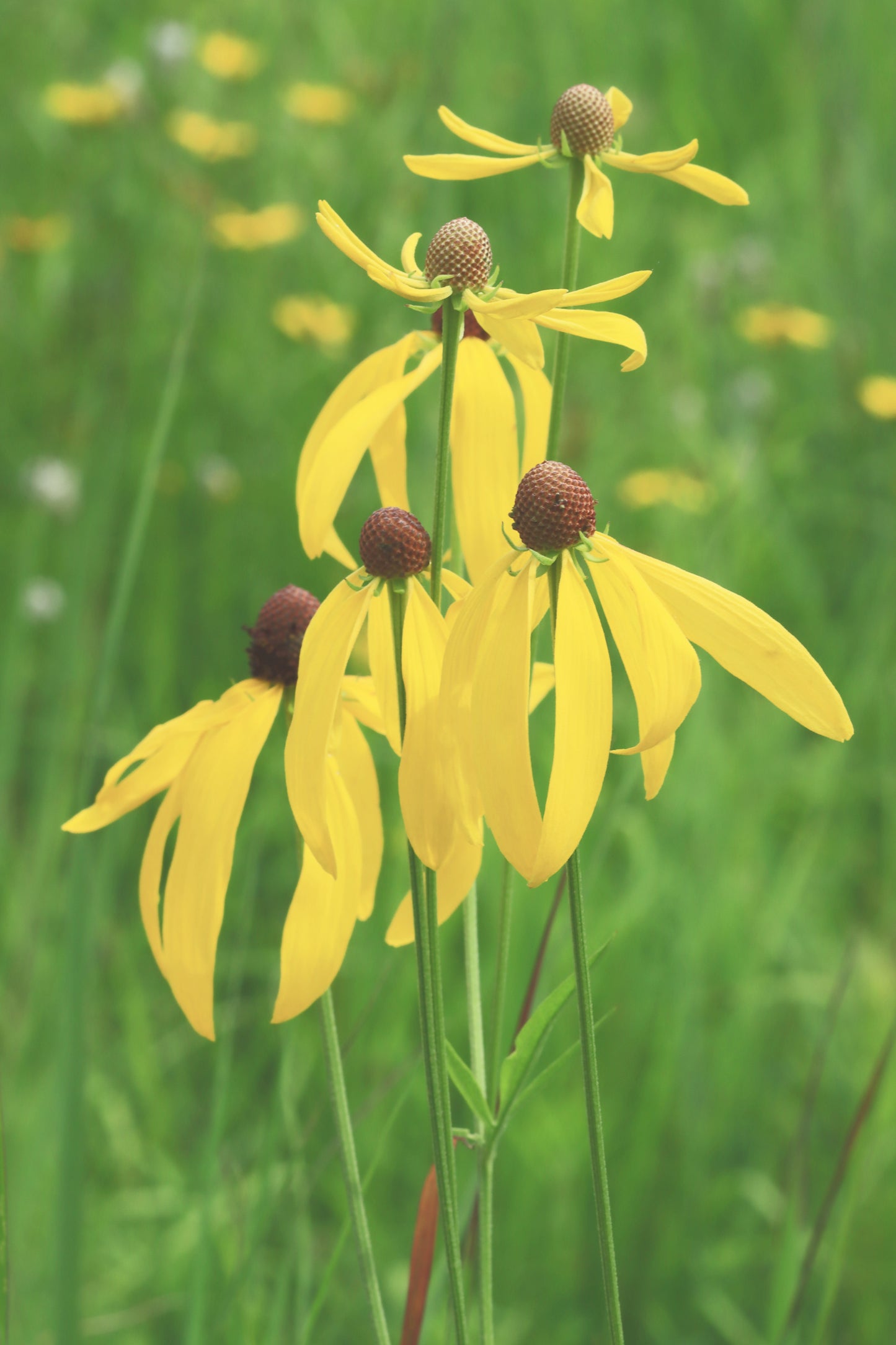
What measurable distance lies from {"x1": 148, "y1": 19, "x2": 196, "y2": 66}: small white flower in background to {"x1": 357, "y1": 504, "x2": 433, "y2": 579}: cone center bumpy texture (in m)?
2.50

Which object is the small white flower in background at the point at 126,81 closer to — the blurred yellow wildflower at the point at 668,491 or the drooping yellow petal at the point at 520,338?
the blurred yellow wildflower at the point at 668,491

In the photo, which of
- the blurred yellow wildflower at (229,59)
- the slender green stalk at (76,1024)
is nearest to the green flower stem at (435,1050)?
the slender green stalk at (76,1024)

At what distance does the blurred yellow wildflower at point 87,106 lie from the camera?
8.23 feet

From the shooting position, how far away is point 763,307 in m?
2.41

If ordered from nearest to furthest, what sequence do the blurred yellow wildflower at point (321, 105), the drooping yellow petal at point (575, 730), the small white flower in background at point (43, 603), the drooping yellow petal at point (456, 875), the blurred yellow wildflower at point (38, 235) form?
the drooping yellow petal at point (575, 730) → the drooping yellow petal at point (456, 875) → the small white flower in background at point (43, 603) → the blurred yellow wildflower at point (38, 235) → the blurred yellow wildflower at point (321, 105)

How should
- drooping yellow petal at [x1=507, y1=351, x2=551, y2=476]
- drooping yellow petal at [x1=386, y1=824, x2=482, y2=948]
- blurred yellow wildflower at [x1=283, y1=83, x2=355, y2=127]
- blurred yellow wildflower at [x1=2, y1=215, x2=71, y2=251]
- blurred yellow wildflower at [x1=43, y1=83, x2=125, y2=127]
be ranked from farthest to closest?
1. blurred yellow wildflower at [x1=283, y1=83, x2=355, y2=127]
2. blurred yellow wildflower at [x1=43, y1=83, x2=125, y2=127]
3. blurred yellow wildflower at [x1=2, y1=215, x2=71, y2=251]
4. drooping yellow petal at [x1=507, y1=351, x2=551, y2=476]
5. drooping yellow petal at [x1=386, y1=824, x2=482, y2=948]

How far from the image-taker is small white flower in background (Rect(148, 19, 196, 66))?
8.61ft

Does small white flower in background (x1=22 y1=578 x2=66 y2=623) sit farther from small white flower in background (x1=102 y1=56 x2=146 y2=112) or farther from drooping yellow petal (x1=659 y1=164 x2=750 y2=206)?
drooping yellow petal (x1=659 y1=164 x2=750 y2=206)

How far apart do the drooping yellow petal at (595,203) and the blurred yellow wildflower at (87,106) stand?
2.14 m

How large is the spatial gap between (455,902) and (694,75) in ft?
10.6

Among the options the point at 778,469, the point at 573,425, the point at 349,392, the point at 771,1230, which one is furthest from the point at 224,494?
the point at 349,392

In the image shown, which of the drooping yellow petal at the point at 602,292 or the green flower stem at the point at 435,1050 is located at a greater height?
the drooping yellow petal at the point at 602,292

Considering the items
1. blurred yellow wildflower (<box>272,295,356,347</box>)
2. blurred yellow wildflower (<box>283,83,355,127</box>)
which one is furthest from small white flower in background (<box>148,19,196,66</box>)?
blurred yellow wildflower (<box>272,295,356,347</box>)

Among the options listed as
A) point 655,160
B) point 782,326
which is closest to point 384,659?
point 655,160
